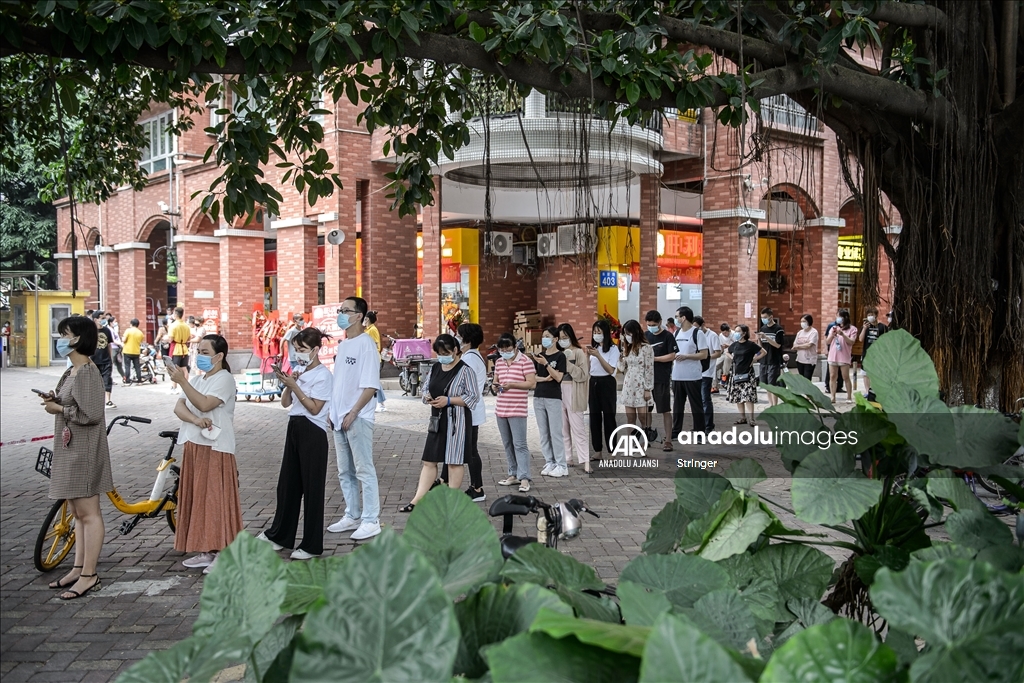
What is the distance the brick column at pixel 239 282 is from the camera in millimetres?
21344

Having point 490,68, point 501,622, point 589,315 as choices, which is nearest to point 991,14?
point 490,68

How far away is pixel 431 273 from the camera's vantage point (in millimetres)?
17859

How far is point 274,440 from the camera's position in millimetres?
11867

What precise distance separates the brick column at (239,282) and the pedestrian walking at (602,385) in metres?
13.3

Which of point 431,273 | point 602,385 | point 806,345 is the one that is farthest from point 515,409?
point 431,273

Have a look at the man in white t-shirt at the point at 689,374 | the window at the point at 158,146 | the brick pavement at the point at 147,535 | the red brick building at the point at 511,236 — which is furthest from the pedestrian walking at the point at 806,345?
the window at the point at 158,146

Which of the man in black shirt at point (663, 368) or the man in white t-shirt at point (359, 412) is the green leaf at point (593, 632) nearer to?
the man in white t-shirt at point (359, 412)

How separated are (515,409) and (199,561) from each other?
3561mm

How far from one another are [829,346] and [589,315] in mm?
6968

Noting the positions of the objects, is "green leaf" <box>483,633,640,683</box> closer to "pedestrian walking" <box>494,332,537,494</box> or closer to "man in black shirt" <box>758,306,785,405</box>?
"pedestrian walking" <box>494,332,537,494</box>

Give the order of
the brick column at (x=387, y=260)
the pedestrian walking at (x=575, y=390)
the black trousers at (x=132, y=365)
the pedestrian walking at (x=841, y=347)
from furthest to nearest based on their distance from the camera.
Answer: the black trousers at (x=132, y=365), the brick column at (x=387, y=260), the pedestrian walking at (x=841, y=347), the pedestrian walking at (x=575, y=390)

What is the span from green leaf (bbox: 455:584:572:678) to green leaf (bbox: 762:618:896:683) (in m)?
0.26

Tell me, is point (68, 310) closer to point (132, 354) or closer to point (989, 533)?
point (132, 354)

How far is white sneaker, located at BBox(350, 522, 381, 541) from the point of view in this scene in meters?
6.52
